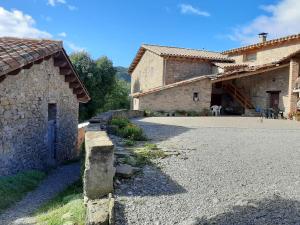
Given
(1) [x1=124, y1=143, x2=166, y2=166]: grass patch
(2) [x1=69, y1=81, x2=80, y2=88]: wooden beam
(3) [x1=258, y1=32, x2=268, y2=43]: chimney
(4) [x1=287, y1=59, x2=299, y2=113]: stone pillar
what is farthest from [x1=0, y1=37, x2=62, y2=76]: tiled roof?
(3) [x1=258, y1=32, x2=268, y2=43]: chimney

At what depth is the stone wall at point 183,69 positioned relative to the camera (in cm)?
2466

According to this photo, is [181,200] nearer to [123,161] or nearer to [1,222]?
[123,161]

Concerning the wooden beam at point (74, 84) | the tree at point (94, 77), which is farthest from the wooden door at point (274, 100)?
the tree at point (94, 77)

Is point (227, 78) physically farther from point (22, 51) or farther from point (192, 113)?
point (22, 51)

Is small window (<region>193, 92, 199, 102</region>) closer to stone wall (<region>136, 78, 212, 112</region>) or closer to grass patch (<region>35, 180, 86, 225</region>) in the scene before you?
stone wall (<region>136, 78, 212, 112</region>)

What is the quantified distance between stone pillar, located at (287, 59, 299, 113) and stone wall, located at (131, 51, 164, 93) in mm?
9185

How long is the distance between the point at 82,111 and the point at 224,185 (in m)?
27.5

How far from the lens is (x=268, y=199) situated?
16.4ft

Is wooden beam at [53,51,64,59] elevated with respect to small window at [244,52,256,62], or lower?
lower

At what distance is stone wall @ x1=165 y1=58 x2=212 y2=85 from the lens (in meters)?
24.7

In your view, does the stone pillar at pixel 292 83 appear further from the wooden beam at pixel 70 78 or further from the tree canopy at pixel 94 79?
the tree canopy at pixel 94 79

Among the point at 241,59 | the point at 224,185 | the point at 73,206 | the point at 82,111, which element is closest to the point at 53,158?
the point at 73,206

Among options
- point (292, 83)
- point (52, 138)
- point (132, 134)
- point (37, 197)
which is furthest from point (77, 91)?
point (292, 83)

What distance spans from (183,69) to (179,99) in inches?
161
